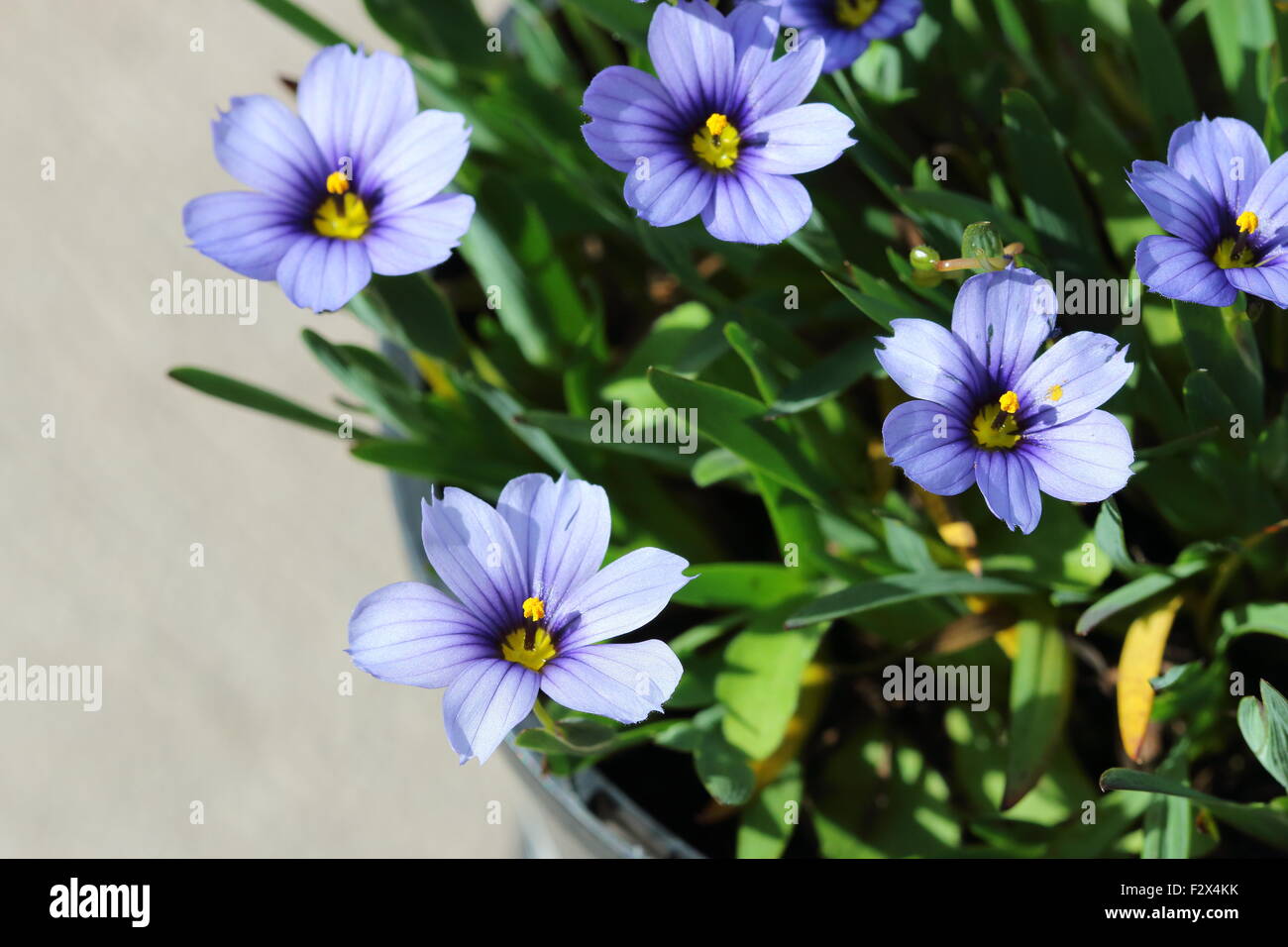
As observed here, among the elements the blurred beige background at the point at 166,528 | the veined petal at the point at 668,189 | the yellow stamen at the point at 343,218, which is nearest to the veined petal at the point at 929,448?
the veined petal at the point at 668,189

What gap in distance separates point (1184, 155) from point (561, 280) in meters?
0.29

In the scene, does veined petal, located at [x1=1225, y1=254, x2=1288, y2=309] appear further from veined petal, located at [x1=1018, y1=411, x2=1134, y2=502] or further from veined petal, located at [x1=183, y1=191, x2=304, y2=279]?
veined petal, located at [x1=183, y1=191, x2=304, y2=279]

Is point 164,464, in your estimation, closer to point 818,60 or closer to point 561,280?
point 561,280

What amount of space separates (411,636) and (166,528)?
658 mm

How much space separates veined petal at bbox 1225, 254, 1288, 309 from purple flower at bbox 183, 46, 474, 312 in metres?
0.26

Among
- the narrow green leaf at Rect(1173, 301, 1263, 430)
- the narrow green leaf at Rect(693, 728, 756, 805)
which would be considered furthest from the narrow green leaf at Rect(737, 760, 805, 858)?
the narrow green leaf at Rect(1173, 301, 1263, 430)

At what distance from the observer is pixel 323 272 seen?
1.49 feet

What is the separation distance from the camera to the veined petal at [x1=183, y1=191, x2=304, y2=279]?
18.1 inches

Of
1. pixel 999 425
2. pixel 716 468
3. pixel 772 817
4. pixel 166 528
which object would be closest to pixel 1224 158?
pixel 999 425

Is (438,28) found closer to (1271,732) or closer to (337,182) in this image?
(337,182)

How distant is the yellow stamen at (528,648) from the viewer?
1.43ft

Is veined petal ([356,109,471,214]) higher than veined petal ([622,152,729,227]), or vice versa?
veined petal ([356,109,471,214])

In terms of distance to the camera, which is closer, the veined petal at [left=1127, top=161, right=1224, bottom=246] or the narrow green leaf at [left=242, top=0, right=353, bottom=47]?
the veined petal at [left=1127, top=161, right=1224, bottom=246]

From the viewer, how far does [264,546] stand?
39.5 inches
